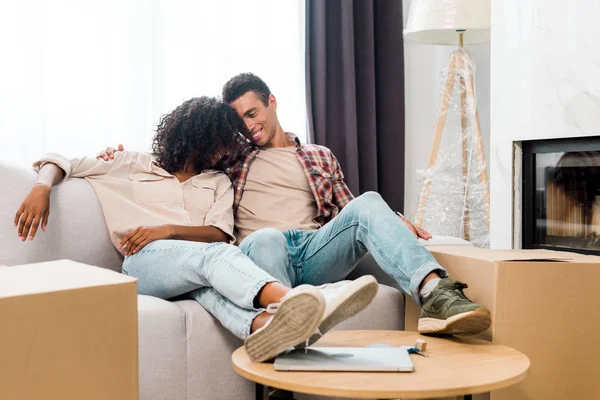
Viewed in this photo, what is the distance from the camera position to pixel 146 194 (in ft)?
6.91

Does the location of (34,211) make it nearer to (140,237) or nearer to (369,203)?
(140,237)

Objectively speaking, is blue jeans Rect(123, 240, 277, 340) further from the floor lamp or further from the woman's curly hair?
the floor lamp

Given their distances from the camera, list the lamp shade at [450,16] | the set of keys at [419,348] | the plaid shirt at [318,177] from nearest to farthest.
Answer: the set of keys at [419,348] < the plaid shirt at [318,177] < the lamp shade at [450,16]

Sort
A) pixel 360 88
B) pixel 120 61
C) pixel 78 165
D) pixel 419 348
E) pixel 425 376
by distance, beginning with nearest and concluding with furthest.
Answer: pixel 425 376, pixel 419 348, pixel 78 165, pixel 120 61, pixel 360 88

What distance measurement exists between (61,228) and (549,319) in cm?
127

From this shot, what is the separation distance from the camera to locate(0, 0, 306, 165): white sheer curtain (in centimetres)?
284

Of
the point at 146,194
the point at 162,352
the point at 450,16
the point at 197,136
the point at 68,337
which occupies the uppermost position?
the point at 450,16

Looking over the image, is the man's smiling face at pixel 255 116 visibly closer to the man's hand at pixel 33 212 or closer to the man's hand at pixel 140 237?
the man's hand at pixel 140 237

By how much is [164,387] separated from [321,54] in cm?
211

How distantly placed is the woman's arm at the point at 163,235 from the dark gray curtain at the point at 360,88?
1456 millimetres

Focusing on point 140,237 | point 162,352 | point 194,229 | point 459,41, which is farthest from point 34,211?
point 459,41

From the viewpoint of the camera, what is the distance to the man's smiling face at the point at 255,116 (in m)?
2.37

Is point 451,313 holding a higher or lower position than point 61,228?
lower

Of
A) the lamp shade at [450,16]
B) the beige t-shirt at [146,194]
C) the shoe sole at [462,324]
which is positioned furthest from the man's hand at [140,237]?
the lamp shade at [450,16]
